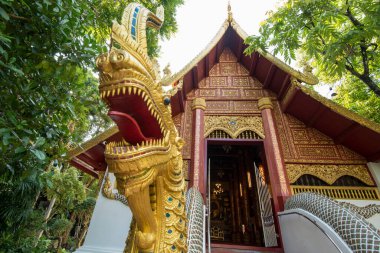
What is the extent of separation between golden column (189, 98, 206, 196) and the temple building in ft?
0.07

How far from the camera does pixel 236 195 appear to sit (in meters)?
7.52

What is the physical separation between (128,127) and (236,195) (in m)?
7.18

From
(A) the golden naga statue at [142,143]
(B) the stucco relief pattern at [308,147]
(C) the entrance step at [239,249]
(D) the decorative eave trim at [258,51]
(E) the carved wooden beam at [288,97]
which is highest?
(D) the decorative eave trim at [258,51]

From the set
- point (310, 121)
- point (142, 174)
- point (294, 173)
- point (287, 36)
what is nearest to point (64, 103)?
point (142, 174)

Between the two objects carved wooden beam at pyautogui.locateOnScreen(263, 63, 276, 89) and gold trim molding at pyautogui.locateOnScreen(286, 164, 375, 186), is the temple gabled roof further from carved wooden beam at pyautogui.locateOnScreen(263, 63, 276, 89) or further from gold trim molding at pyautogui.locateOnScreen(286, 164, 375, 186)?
gold trim molding at pyautogui.locateOnScreen(286, 164, 375, 186)

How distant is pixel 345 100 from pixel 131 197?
26.2ft

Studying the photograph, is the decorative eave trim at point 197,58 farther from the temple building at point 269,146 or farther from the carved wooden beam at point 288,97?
the carved wooden beam at point 288,97

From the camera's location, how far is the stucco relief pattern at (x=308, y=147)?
13.8 feet

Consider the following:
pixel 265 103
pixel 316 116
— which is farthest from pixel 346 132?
pixel 265 103

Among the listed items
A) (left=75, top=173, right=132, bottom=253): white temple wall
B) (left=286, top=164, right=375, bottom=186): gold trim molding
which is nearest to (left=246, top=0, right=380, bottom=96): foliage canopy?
(left=286, top=164, right=375, bottom=186): gold trim molding

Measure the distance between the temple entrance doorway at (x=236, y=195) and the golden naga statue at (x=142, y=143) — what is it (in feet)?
13.3

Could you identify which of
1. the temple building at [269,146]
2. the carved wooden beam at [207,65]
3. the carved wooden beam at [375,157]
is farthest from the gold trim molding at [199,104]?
the carved wooden beam at [375,157]

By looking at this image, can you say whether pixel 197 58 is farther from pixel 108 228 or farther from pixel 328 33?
pixel 108 228

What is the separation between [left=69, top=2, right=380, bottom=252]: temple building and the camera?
11.4 feet
